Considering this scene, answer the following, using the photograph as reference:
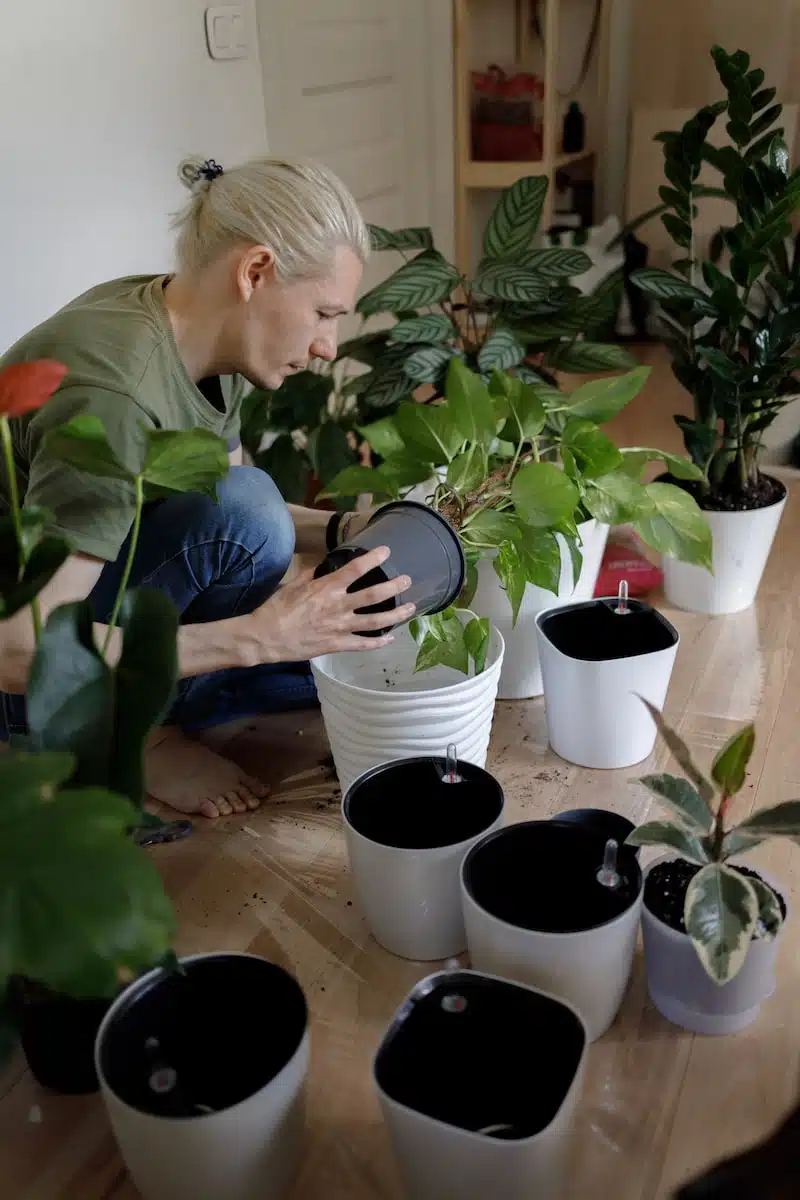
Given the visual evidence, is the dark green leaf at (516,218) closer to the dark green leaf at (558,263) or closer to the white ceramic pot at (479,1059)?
the dark green leaf at (558,263)

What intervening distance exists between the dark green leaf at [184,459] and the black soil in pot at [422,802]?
1.45 ft

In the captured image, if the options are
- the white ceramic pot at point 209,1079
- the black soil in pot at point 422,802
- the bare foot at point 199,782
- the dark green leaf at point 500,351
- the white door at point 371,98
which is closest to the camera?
the white ceramic pot at point 209,1079

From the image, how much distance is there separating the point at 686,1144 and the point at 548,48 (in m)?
2.98

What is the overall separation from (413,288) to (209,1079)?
123cm

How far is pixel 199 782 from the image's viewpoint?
1.46 meters

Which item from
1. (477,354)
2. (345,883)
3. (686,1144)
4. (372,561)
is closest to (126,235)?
(477,354)

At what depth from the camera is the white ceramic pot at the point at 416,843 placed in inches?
43.7

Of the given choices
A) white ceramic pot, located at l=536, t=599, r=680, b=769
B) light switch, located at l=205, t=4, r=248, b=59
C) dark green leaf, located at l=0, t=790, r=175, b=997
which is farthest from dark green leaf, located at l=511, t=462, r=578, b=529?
light switch, located at l=205, t=4, r=248, b=59

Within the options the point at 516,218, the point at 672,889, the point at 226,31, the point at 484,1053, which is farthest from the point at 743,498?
the point at 226,31

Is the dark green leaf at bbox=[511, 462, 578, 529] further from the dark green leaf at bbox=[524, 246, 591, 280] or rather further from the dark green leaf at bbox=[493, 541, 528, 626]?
the dark green leaf at bbox=[524, 246, 591, 280]

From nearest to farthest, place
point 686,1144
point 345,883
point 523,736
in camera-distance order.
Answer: point 686,1144, point 345,883, point 523,736

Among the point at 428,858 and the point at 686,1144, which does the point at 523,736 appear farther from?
the point at 686,1144

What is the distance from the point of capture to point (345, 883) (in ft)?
4.28

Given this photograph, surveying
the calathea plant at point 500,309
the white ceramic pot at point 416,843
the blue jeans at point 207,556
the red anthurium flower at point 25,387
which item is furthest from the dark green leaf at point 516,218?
the red anthurium flower at point 25,387
